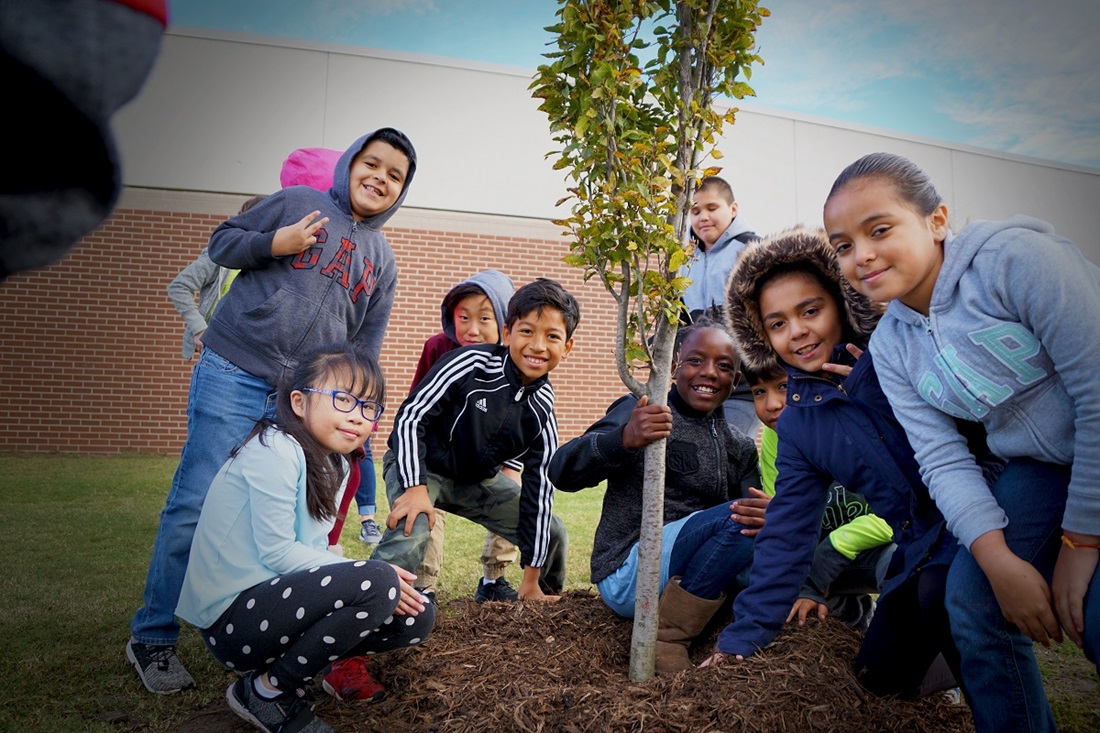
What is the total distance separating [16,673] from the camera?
2.92 metres

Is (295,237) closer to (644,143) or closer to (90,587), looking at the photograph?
(644,143)

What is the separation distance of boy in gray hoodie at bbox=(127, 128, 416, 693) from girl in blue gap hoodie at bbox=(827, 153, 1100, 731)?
1995mm

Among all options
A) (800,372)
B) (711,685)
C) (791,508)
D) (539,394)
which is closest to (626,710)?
(711,685)

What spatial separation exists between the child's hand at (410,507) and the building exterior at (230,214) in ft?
24.7

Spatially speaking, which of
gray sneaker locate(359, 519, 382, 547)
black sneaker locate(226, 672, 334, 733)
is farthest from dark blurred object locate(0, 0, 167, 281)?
gray sneaker locate(359, 519, 382, 547)

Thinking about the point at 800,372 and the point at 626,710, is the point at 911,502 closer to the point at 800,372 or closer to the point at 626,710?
the point at 800,372

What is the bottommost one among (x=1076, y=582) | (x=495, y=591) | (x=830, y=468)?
(x=495, y=591)

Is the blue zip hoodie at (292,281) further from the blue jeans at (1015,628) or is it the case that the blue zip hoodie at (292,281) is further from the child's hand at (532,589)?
the blue jeans at (1015,628)

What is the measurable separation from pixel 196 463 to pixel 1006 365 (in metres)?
2.65

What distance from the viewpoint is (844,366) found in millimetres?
2506

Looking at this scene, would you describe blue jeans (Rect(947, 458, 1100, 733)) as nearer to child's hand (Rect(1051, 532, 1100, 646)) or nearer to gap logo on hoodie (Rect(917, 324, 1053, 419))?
child's hand (Rect(1051, 532, 1100, 646))

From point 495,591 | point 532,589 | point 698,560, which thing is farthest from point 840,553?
point 495,591

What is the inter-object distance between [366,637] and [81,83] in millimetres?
2153

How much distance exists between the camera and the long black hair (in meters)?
2.61
